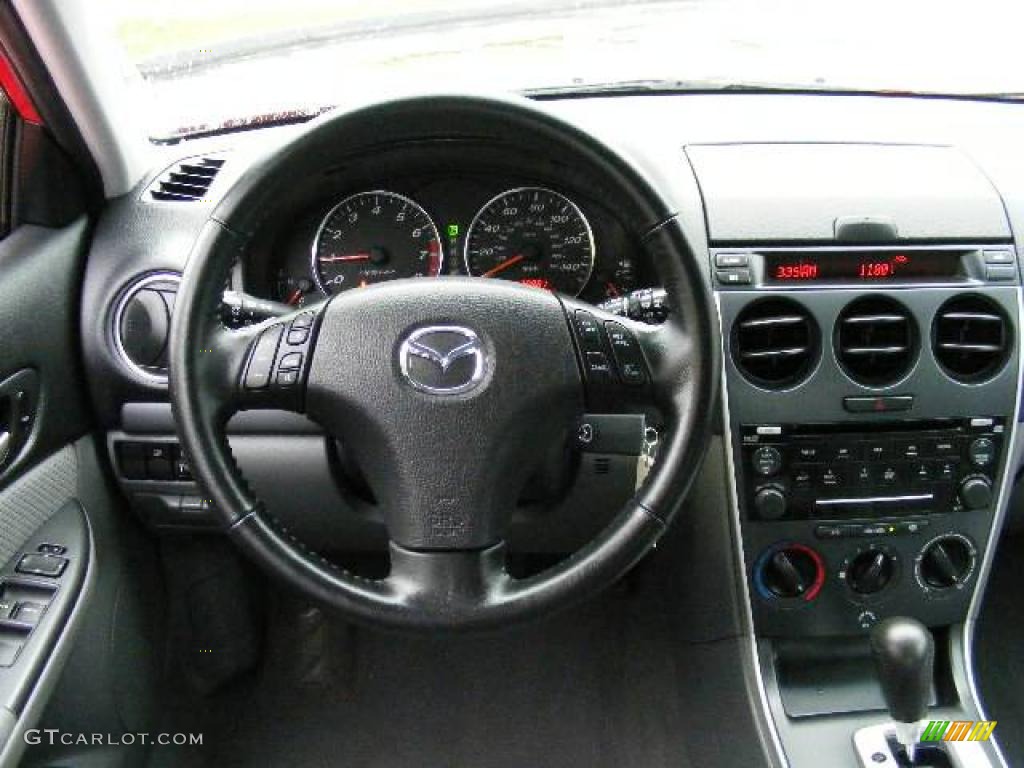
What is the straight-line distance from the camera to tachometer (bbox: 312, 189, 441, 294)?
1873 mm

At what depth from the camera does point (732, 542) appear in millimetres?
1935

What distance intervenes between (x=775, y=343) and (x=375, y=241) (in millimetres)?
731

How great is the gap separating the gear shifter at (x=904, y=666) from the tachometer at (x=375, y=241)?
98 centimetres

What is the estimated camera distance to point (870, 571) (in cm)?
193

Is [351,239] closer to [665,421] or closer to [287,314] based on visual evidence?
[287,314]

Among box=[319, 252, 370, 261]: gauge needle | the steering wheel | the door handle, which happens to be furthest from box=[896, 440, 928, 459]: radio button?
the door handle

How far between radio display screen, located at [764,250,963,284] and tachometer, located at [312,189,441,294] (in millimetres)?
604

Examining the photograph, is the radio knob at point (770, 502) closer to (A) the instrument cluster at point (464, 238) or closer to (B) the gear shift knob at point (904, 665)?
(B) the gear shift knob at point (904, 665)

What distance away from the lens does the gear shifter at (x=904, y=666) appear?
1.64m

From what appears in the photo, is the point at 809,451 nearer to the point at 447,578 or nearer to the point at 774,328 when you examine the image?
the point at 774,328

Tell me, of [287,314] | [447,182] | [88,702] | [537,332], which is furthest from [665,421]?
[88,702]

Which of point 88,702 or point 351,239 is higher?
point 351,239

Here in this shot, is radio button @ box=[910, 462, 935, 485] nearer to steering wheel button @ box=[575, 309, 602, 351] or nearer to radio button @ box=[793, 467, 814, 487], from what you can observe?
radio button @ box=[793, 467, 814, 487]

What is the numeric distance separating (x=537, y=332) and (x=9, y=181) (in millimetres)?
1039
